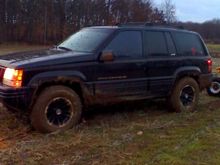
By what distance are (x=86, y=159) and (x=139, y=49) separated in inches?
128

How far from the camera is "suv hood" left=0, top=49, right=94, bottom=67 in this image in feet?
23.4

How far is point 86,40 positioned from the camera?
27.5ft

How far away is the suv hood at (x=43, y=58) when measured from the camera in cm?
713

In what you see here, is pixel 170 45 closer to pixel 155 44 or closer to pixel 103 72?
pixel 155 44

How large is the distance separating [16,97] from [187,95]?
4068mm

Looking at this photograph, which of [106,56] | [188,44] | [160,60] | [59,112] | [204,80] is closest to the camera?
[59,112]

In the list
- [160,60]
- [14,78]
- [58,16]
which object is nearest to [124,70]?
[160,60]

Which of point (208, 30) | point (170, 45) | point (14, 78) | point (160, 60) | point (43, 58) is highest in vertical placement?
point (170, 45)

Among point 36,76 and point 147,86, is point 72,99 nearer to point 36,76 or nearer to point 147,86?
point 36,76

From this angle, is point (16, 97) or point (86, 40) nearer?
point (16, 97)

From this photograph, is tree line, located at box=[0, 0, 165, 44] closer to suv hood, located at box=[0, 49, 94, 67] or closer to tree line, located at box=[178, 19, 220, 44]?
tree line, located at box=[178, 19, 220, 44]

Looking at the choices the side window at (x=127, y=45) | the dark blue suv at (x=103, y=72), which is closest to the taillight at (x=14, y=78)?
the dark blue suv at (x=103, y=72)

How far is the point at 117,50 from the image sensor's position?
8172 mm

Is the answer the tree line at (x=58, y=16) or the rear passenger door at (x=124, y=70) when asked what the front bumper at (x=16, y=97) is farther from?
the tree line at (x=58, y=16)
